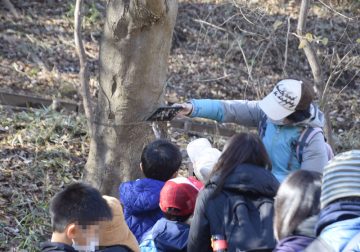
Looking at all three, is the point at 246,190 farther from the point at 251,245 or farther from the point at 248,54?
the point at 248,54

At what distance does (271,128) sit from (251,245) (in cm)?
120

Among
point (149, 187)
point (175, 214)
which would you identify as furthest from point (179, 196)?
point (149, 187)

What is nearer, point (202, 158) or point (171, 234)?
point (171, 234)

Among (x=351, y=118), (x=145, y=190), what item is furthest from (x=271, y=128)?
(x=351, y=118)

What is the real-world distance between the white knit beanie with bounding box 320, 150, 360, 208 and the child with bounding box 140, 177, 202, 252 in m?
1.25

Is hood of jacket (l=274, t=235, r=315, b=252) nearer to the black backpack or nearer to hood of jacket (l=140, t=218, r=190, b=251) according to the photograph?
the black backpack

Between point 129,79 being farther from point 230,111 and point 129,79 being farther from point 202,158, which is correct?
point 202,158

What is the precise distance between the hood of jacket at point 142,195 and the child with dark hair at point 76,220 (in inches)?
36.5

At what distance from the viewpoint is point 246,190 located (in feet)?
12.4

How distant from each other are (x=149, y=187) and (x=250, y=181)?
892 millimetres

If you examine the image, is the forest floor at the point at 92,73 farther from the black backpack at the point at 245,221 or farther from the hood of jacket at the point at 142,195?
the black backpack at the point at 245,221

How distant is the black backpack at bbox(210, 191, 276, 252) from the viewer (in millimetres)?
3750

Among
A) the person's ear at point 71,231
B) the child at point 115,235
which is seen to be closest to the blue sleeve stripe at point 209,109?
the child at point 115,235

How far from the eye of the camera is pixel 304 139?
4.59 m
